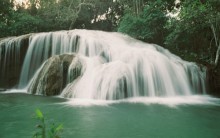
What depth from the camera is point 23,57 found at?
15758mm

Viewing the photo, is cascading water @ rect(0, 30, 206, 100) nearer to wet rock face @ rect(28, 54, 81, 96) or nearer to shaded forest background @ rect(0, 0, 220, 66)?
wet rock face @ rect(28, 54, 81, 96)

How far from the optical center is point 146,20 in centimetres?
1916

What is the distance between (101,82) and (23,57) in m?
6.80

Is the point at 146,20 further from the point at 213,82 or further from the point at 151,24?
the point at 213,82

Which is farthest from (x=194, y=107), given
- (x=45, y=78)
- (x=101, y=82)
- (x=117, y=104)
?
(x=45, y=78)

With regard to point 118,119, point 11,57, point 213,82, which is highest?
point 11,57

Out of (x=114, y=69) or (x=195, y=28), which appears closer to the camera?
(x=114, y=69)

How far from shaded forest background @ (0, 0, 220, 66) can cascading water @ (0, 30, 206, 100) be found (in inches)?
84.4

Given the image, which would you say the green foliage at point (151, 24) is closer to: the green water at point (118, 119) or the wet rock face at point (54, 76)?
the wet rock face at point (54, 76)

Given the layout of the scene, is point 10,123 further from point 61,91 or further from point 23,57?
point 23,57

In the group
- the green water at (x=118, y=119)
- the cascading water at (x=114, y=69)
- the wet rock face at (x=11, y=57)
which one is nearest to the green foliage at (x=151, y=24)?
the cascading water at (x=114, y=69)

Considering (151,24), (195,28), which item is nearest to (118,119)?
(195,28)

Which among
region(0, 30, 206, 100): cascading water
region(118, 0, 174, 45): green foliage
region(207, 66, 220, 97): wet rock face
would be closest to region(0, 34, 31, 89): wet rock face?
region(0, 30, 206, 100): cascading water

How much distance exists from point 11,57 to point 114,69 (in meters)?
7.33
